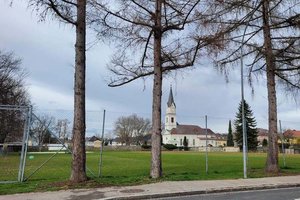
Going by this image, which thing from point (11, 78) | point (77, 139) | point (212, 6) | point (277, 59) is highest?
point (11, 78)

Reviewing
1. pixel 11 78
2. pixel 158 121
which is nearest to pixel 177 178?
pixel 158 121

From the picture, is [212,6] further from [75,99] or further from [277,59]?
[75,99]

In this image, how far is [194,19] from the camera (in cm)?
1606

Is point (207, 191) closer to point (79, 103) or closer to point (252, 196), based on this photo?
point (252, 196)

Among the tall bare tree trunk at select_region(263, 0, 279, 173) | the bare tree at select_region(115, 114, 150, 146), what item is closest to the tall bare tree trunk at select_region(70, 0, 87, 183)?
the tall bare tree trunk at select_region(263, 0, 279, 173)

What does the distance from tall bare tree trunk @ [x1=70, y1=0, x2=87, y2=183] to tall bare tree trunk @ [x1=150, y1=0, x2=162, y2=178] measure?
3.05 meters

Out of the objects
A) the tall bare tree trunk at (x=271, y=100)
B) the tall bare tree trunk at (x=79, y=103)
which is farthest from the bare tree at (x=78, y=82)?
the tall bare tree trunk at (x=271, y=100)

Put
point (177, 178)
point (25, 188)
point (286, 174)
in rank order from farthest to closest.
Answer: point (286, 174)
point (177, 178)
point (25, 188)

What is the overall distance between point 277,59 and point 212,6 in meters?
4.68

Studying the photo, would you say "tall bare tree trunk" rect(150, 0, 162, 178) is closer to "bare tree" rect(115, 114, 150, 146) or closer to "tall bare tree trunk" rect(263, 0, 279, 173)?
"tall bare tree trunk" rect(263, 0, 279, 173)

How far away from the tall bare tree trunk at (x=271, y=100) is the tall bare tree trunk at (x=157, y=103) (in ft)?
18.6

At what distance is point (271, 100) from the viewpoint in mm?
19344

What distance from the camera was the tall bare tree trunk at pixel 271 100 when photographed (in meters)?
18.9

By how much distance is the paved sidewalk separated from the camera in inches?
448
